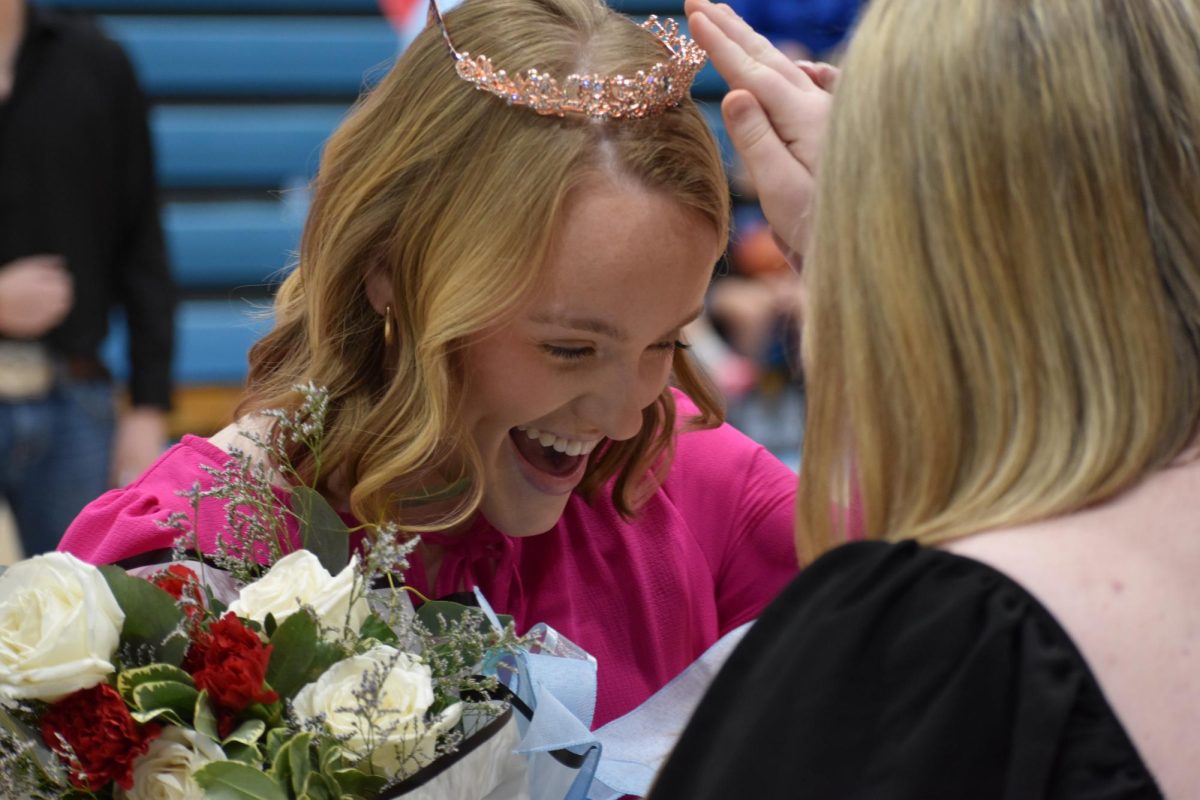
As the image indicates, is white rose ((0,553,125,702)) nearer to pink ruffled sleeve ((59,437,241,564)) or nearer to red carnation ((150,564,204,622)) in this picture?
red carnation ((150,564,204,622))

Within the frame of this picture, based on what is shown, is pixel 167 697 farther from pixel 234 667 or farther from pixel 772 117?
pixel 772 117

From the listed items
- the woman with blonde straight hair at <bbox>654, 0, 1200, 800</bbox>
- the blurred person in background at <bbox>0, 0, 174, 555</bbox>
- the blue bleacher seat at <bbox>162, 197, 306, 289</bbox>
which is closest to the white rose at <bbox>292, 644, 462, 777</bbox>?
the woman with blonde straight hair at <bbox>654, 0, 1200, 800</bbox>

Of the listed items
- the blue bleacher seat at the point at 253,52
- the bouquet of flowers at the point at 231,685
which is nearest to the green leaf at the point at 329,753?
the bouquet of flowers at the point at 231,685

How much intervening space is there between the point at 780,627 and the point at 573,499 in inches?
31.0

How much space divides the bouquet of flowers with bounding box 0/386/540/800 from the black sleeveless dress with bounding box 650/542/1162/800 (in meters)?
0.30

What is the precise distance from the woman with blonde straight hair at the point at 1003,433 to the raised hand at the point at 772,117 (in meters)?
0.39

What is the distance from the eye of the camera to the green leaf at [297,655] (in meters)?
1.17

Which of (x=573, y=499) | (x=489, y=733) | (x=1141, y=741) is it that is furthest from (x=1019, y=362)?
(x=573, y=499)

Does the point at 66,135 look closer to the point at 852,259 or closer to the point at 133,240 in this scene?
the point at 133,240

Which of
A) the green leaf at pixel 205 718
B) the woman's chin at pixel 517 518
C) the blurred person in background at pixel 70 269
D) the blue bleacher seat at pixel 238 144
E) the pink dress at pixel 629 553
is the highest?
the green leaf at pixel 205 718

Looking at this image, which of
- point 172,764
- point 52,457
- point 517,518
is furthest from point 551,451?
point 52,457

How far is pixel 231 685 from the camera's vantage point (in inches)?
44.2

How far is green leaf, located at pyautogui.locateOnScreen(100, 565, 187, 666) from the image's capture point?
46.9 inches

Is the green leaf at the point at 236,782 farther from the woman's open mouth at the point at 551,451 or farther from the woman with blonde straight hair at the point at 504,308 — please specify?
the woman's open mouth at the point at 551,451
